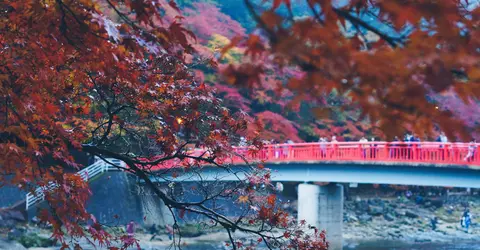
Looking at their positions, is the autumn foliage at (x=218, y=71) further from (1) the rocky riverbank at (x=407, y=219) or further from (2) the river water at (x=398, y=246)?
(1) the rocky riverbank at (x=407, y=219)

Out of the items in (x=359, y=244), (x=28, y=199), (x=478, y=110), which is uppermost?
(x=478, y=110)

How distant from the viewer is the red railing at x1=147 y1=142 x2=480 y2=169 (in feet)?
70.9

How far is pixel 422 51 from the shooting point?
274 centimetres

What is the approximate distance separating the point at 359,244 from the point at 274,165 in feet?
17.2

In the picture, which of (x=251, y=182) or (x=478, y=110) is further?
(x=478, y=110)

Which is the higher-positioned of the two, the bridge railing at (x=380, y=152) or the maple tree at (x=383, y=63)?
the bridge railing at (x=380, y=152)

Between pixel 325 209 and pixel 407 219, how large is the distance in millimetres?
11890

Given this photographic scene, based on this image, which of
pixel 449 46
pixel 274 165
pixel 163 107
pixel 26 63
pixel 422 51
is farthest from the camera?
pixel 274 165

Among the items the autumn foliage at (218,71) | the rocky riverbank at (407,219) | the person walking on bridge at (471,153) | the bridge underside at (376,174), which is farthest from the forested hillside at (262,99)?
the autumn foliage at (218,71)

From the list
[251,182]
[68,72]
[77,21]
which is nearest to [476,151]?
[251,182]

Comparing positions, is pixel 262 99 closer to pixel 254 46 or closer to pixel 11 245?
pixel 11 245

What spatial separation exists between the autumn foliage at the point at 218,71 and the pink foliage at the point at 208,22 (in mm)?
25372

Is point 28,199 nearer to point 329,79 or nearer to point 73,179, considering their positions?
point 73,179

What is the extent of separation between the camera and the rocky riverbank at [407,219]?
31875 mm
